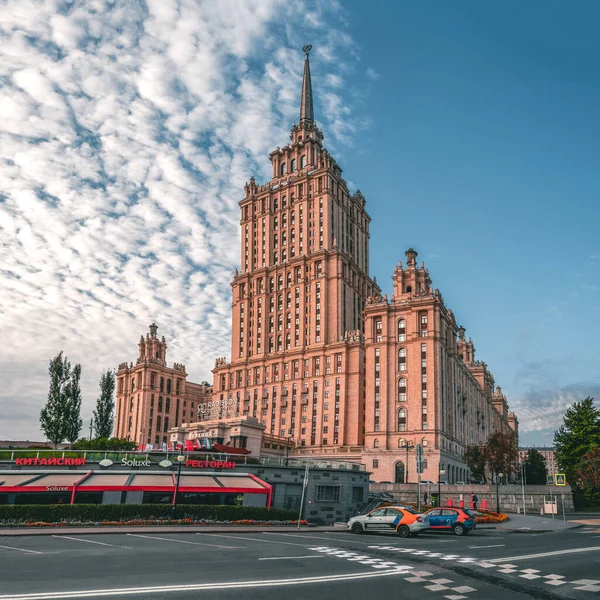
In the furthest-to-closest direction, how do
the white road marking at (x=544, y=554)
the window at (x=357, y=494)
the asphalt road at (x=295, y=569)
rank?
the window at (x=357, y=494)
the white road marking at (x=544, y=554)
the asphalt road at (x=295, y=569)

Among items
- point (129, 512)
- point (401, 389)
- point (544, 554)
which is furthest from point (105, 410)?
point (544, 554)

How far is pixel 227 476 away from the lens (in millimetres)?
50000

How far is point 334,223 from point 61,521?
98566mm

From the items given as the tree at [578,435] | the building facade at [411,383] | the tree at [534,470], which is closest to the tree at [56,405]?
the building facade at [411,383]

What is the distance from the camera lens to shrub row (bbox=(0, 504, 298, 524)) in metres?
37.3

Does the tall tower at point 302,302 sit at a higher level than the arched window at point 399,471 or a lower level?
higher

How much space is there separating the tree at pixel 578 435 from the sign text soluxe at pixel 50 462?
7095 cm

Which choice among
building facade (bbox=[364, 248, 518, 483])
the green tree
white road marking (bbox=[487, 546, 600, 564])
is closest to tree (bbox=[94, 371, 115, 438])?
the green tree

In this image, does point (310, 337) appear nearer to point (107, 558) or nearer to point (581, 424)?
point (581, 424)

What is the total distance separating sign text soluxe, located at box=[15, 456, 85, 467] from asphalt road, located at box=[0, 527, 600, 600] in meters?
14.0

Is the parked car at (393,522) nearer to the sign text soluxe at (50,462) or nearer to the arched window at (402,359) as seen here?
the sign text soluxe at (50,462)

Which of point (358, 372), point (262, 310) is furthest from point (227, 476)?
point (262, 310)

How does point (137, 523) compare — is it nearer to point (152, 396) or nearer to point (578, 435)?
point (578, 435)

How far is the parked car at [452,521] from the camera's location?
3703 centimetres
